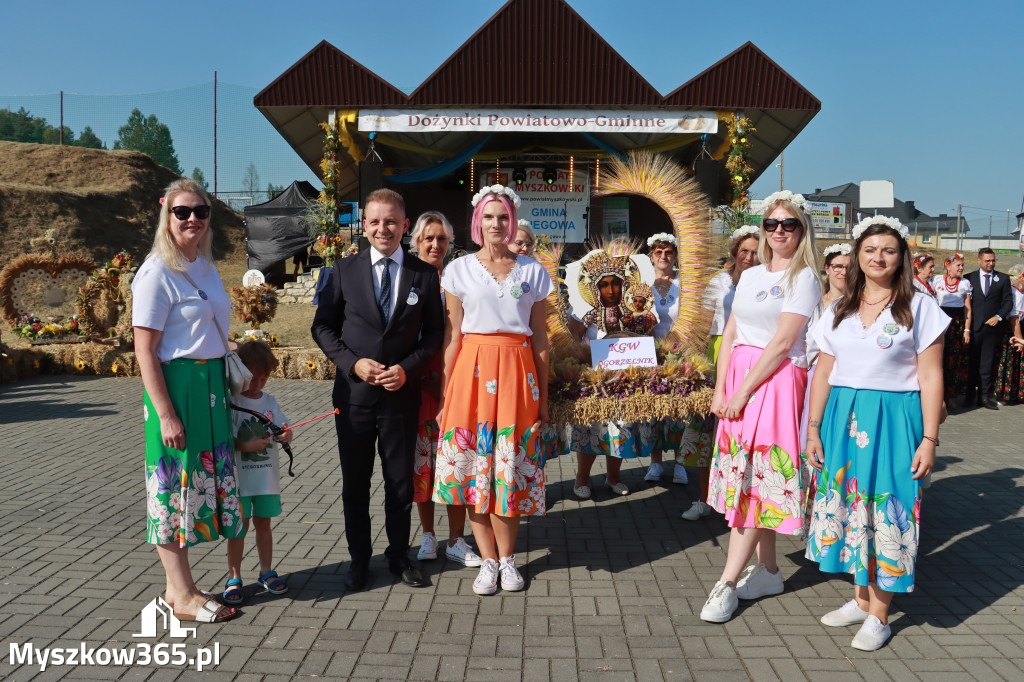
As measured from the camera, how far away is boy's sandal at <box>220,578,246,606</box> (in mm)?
3590

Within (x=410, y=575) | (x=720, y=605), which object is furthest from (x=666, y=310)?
(x=410, y=575)

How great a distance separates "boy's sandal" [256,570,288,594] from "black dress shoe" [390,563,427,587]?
0.56 metres

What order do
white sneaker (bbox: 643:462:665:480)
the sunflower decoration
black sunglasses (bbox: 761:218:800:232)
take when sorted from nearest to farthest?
black sunglasses (bbox: 761:218:800:232) < white sneaker (bbox: 643:462:665:480) < the sunflower decoration

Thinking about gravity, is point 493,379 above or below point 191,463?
above

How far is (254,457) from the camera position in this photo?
3672 mm

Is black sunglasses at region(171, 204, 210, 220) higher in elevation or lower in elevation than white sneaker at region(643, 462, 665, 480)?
higher

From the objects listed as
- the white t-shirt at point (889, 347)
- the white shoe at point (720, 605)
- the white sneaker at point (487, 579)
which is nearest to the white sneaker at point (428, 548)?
the white sneaker at point (487, 579)

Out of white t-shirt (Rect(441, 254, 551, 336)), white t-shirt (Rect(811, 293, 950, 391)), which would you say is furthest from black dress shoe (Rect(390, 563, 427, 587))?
white t-shirt (Rect(811, 293, 950, 391))

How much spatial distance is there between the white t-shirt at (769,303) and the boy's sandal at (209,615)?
9.23ft

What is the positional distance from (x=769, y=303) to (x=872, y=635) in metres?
1.55

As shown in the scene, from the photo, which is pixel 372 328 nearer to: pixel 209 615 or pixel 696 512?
pixel 209 615

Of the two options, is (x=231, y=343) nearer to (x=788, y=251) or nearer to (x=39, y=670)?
(x=39, y=670)

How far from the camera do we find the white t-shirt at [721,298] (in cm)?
488

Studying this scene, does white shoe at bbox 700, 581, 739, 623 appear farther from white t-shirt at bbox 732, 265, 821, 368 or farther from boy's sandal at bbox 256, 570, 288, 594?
boy's sandal at bbox 256, 570, 288, 594
